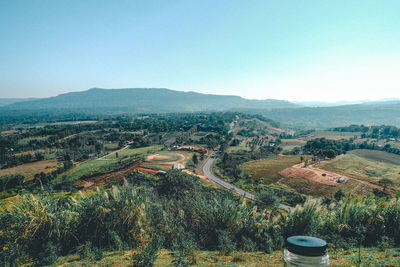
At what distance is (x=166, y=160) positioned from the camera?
2904 inches

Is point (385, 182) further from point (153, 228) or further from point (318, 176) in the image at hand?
point (153, 228)

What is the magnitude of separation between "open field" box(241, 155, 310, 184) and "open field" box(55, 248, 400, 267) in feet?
167

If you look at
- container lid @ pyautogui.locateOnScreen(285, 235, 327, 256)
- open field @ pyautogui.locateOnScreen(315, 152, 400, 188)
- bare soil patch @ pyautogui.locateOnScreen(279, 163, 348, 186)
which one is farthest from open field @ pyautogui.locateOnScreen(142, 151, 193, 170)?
container lid @ pyautogui.locateOnScreen(285, 235, 327, 256)

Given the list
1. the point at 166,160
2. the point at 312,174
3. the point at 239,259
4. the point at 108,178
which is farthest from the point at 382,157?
the point at 239,259

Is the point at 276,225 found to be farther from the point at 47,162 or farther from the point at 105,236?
the point at 47,162

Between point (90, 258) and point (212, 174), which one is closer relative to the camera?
point (90, 258)

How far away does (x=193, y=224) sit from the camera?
481 inches

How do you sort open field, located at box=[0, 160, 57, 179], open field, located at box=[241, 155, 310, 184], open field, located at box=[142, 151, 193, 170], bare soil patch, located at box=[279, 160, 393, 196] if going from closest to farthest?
bare soil patch, located at box=[279, 160, 393, 196], open field, located at box=[241, 155, 310, 184], open field, located at box=[0, 160, 57, 179], open field, located at box=[142, 151, 193, 170]

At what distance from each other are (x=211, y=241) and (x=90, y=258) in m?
5.67

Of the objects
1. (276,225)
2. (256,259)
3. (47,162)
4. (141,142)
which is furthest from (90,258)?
(141,142)

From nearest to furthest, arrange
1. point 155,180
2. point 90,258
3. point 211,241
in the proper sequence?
point 90,258
point 211,241
point 155,180

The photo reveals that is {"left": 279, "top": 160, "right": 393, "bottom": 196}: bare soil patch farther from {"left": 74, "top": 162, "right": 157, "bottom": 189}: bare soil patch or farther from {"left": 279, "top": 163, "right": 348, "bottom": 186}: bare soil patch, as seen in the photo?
{"left": 74, "top": 162, "right": 157, "bottom": 189}: bare soil patch

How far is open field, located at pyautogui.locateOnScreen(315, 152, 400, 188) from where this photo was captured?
55531 millimetres

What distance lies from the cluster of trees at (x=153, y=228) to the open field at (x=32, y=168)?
67766 mm
